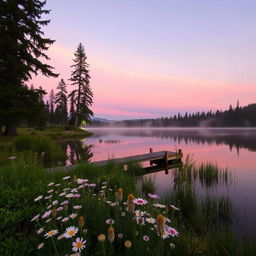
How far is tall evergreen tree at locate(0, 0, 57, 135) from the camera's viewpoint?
19.0m

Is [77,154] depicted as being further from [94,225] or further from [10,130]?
[94,225]

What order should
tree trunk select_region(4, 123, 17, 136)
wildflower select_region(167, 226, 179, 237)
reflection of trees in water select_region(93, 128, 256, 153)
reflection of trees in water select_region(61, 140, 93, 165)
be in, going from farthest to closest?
reflection of trees in water select_region(93, 128, 256, 153) < tree trunk select_region(4, 123, 17, 136) < reflection of trees in water select_region(61, 140, 93, 165) < wildflower select_region(167, 226, 179, 237)

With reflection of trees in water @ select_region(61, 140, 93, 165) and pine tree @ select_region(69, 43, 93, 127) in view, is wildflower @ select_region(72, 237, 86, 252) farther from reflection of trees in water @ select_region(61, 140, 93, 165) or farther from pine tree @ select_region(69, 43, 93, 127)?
pine tree @ select_region(69, 43, 93, 127)

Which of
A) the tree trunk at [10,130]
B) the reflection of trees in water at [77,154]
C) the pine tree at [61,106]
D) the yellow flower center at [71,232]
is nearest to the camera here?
the yellow flower center at [71,232]

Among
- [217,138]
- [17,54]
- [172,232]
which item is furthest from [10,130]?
[217,138]

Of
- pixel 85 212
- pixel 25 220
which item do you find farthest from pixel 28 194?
pixel 85 212

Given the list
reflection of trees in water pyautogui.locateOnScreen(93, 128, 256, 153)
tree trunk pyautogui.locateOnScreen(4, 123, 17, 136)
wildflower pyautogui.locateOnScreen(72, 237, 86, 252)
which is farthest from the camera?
reflection of trees in water pyautogui.locateOnScreen(93, 128, 256, 153)

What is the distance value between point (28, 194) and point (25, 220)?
58 centimetres

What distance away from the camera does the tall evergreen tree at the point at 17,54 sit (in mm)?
18953

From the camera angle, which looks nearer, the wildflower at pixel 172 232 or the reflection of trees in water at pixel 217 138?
the wildflower at pixel 172 232

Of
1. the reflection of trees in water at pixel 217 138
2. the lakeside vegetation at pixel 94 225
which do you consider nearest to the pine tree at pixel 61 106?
the reflection of trees in water at pixel 217 138

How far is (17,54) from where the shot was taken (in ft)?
68.9

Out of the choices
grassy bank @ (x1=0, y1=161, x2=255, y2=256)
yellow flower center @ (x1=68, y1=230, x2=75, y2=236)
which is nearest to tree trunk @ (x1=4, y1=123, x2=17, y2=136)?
grassy bank @ (x1=0, y1=161, x2=255, y2=256)

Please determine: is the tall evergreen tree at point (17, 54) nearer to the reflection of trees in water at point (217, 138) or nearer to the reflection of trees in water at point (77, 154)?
the reflection of trees in water at point (77, 154)
